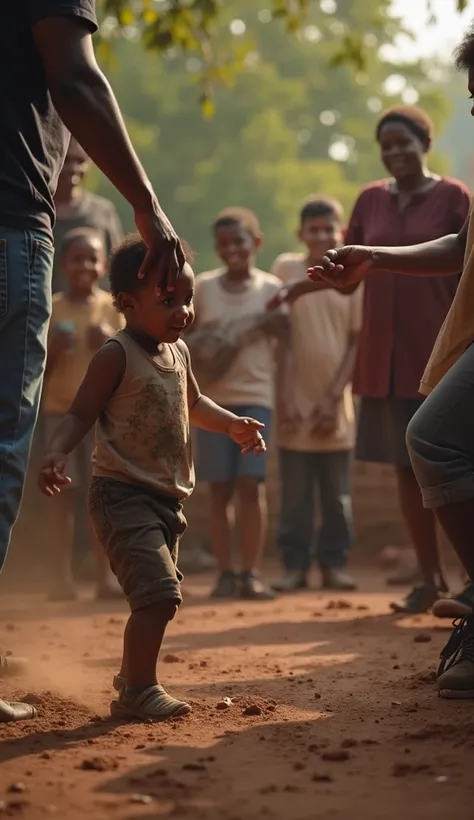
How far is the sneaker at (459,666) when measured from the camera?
4203 millimetres

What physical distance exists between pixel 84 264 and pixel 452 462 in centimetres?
384

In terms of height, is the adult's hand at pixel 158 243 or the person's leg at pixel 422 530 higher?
the adult's hand at pixel 158 243

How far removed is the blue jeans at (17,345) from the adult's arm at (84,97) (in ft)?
0.93

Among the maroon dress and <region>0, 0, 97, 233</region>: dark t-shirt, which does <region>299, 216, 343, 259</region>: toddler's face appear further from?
<region>0, 0, 97, 233</region>: dark t-shirt

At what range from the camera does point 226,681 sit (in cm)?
475

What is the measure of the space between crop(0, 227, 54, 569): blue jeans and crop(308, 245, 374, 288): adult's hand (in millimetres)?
1176

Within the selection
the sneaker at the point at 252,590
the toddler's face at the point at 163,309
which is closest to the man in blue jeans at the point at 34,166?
the toddler's face at the point at 163,309

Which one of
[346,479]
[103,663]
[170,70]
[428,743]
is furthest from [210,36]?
[170,70]

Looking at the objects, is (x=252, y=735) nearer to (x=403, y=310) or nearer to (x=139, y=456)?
(x=139, y=456)

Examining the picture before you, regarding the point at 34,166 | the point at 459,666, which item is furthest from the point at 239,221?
the point at 34,166

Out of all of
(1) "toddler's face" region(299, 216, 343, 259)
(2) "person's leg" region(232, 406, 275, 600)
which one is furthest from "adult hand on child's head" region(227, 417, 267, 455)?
(1) "toddler's face" region(299, 216, 343, 259)

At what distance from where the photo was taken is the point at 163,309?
4.18 meters

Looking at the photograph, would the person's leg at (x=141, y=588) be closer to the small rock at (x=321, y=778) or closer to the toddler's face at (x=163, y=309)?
the toddler's face at (x=163, y=309)

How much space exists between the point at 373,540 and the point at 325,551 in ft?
7.26
